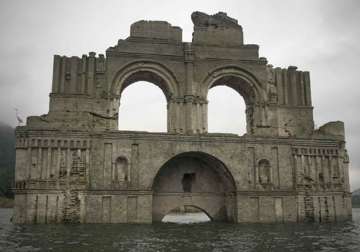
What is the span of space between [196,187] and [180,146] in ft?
10.2

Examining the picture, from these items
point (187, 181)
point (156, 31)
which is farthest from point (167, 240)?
point (156, 31)

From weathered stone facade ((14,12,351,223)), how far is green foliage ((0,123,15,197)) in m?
41.4

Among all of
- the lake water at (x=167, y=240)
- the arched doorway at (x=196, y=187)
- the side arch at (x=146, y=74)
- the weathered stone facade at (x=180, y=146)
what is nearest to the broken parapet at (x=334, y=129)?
the weathered stone facade at (x=180, y=146)

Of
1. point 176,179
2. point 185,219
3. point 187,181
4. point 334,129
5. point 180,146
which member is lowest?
point 185,219

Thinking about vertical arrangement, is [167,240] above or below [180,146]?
below

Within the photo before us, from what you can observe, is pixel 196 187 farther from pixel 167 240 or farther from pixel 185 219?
pixel 167 240

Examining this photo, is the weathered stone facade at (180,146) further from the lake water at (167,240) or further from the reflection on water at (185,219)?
the reflection on water at (185,219)

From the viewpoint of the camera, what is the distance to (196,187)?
78.0ft

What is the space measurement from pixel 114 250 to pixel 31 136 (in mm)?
11332

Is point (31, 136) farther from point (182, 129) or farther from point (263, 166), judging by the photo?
point (263, 166)

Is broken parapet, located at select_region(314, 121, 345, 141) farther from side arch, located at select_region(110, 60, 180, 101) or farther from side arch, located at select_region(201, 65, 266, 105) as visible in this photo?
side arch, located at select_region(110, 60, 180, 101)

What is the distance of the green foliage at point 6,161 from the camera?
220 feet

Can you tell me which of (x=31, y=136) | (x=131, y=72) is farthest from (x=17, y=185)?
(x=131, y=72)

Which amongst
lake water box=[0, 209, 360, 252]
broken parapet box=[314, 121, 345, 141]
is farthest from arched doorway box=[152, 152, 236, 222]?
broken parapet box=[314, 121, 345, 141]
